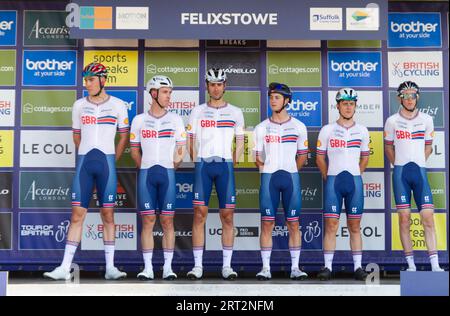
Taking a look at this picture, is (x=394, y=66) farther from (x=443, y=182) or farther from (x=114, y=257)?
(x=114, y=257)

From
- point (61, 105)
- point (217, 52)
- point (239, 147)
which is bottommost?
point (239, 147)

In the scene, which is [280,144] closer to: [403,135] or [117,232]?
[403,135]

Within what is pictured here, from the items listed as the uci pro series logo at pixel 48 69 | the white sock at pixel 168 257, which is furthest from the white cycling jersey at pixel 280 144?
the uci pro series logo at pixel 48 69

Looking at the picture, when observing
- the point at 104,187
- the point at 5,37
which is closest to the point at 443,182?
the point at 104,187

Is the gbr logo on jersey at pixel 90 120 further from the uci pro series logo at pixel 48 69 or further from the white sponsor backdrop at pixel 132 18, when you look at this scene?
the white sponsor backdrop at pixel 132 18

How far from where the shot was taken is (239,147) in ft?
23.1

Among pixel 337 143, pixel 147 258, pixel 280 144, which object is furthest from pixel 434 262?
pixel 147 258

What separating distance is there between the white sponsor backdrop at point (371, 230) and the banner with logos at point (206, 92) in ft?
0.04

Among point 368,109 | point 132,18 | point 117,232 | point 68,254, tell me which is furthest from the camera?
point 368,109

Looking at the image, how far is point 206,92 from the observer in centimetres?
766

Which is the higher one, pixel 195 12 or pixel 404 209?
pixel 195 12

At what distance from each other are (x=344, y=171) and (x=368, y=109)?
3.29 ft

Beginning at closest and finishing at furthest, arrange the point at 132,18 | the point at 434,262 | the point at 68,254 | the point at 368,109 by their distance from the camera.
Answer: the point at 68,254, the point at 434,262, the point at 132,18, the point at 368,109

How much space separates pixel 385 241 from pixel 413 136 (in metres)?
1.20
